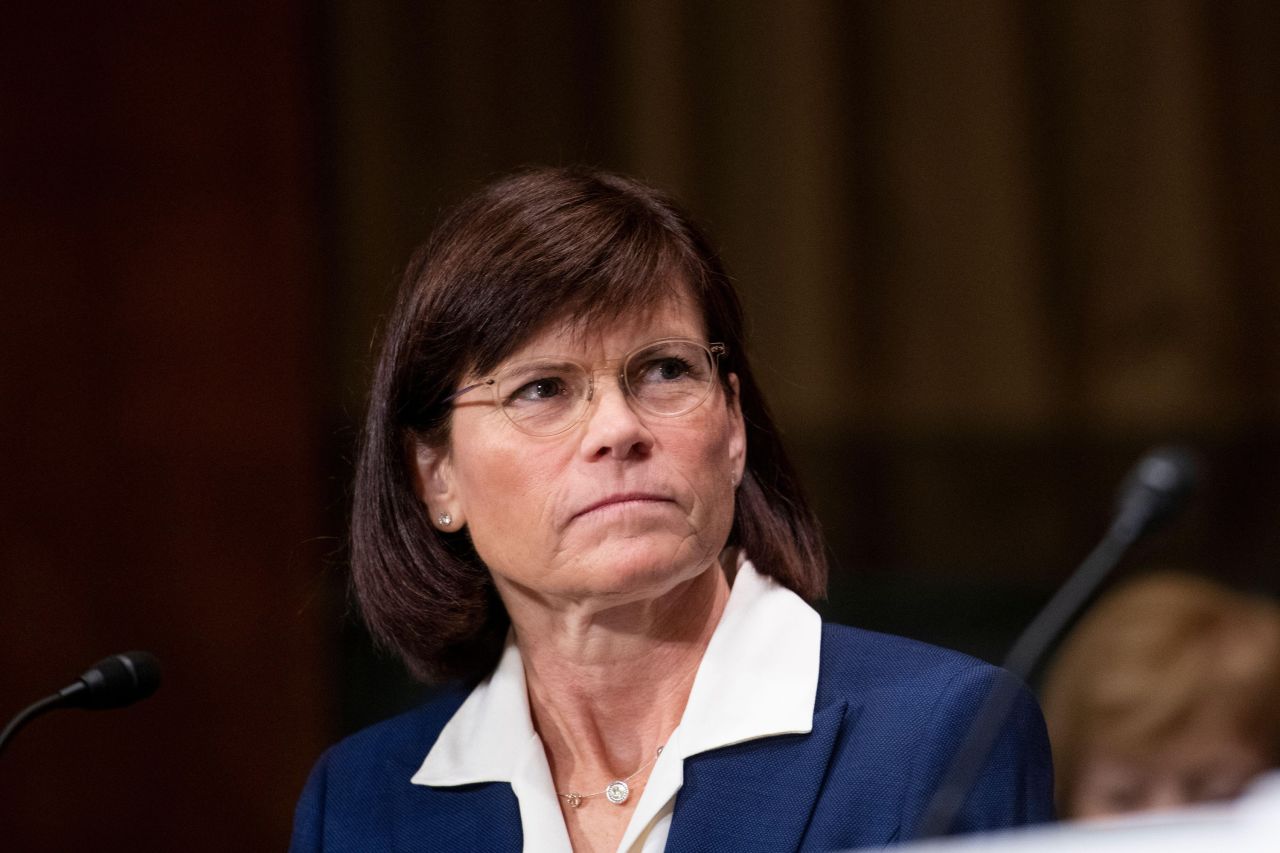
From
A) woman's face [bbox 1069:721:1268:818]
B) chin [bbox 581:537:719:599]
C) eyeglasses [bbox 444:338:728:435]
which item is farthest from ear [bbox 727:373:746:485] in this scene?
woman's face [bbox 1069:721:1268:818]

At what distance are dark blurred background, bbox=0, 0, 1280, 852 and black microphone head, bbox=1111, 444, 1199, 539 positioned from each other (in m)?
2.52

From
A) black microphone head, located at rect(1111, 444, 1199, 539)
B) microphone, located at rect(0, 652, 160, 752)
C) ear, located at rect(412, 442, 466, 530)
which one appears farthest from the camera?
ear, located at rect(412, 442, 466, 530)

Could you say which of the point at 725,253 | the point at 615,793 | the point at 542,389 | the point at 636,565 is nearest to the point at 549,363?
the point at 542,389

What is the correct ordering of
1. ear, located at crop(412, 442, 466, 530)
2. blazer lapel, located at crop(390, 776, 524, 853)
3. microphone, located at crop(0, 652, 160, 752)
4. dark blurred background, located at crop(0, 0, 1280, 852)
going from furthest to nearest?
dark blurred background, located at crop(0, 0, 1280, 852) < ear, located at crop(412, 442, 466, 530) < blazer lapel, located at crop(390, 776, 524, 853) < microphone, located at crop(0, 652, 160, 752)

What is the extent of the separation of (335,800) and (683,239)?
3.04 ft

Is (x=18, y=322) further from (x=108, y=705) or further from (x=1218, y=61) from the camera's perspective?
(x=1218, y=61)

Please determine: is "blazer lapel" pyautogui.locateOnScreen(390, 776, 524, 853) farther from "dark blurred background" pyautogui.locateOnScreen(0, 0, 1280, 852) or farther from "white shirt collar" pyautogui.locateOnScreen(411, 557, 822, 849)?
"dark blurred background" pyautogui.locateOnScreen(0, 0, 1280, 852)

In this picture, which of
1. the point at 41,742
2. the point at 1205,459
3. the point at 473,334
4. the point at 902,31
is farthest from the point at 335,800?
the point at 902,31

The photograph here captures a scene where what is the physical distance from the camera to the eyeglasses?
6.47ft

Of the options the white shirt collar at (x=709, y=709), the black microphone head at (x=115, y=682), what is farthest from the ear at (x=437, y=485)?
the black microphone head at (x=115, y=682)

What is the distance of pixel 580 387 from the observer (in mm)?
1980

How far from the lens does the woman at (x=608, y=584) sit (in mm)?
1905

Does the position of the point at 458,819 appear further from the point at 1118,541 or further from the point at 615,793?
the point at 1118,541

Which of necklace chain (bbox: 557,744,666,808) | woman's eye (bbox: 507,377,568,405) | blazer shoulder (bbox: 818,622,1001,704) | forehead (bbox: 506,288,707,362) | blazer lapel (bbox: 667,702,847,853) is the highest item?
forehead (bbox: 506,288,707,362)
